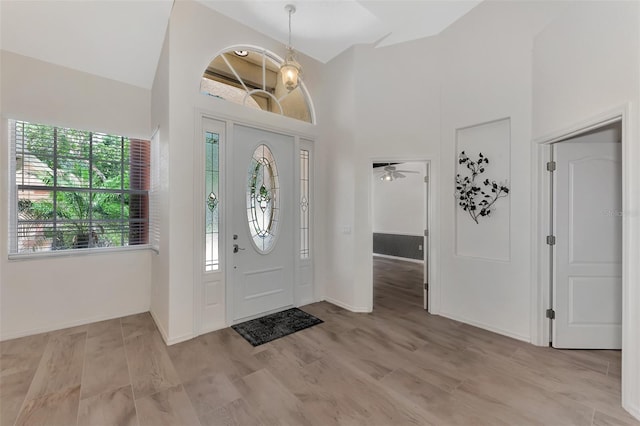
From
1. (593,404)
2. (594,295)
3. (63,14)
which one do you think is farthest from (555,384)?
(63,14)

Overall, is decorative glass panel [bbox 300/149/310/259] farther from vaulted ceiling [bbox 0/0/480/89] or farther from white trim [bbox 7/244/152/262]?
white trim [bbox 7/244/152/262]

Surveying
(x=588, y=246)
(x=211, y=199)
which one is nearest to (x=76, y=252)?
(x=211, y=199)

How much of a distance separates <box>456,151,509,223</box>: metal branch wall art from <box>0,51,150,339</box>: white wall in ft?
14.0

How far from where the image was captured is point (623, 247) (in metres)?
2.03

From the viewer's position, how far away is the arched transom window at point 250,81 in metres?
3.23

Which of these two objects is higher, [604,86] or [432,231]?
[604,86]

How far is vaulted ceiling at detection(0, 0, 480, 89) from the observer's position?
2.75m

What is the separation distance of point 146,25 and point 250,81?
3.89ft

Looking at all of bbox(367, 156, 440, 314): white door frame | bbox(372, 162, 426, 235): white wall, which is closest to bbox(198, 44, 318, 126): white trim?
bbox(367, 156, 440, 314): white door frame

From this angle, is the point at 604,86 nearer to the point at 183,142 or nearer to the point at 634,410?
the point at 634,410

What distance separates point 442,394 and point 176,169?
3151 millimetres

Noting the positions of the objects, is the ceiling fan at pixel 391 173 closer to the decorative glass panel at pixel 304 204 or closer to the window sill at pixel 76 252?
the decorative glass panel at pixel 304 204

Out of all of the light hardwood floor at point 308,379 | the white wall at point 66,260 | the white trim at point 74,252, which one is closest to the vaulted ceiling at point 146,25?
the white wall at point 66,260

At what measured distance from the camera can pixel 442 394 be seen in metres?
2.06
